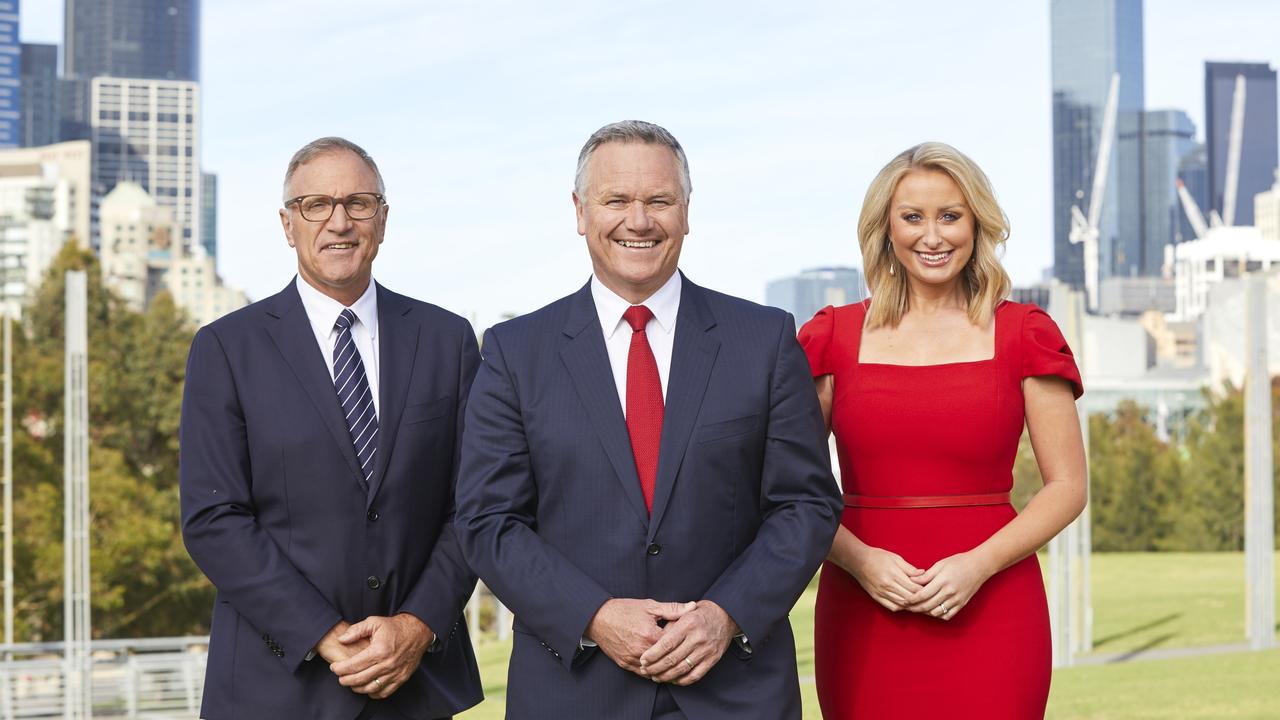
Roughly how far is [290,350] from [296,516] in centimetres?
47

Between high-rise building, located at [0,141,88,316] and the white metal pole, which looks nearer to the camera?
the white metal pole

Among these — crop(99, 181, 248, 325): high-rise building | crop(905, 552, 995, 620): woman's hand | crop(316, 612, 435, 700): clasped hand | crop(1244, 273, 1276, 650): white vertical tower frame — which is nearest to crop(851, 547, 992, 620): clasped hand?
crop(905, 552, 995, 620): woman's hand

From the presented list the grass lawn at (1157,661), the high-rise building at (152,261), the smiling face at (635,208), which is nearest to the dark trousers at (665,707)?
the smiling face at (635,208)

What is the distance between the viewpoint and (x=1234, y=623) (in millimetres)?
28062

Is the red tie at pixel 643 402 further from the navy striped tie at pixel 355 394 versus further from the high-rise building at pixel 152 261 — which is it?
the high-rise building at pixel 152 261

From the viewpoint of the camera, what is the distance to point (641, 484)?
350cm

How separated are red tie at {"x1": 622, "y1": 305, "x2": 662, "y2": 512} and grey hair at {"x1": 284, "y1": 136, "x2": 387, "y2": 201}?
3.04ft

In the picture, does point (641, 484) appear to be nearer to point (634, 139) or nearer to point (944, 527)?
point (634, 139)

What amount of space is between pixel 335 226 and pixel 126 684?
20838 mm

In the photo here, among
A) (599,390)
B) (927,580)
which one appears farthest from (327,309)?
(927,580)

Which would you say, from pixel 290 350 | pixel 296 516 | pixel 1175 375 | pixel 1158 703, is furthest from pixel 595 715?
pixel 1175 375

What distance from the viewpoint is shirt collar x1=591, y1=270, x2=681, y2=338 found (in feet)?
12.0

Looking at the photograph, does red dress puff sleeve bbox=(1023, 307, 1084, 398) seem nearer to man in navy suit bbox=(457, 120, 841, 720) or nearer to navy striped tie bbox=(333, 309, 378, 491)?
man in navy suit bbox=(457, 120, 841, 720)

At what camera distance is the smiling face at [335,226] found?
3951 mm
